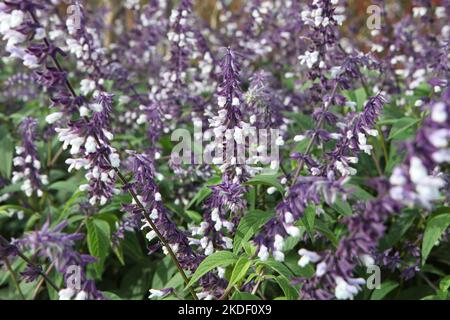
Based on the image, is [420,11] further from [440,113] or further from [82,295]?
[82,295]

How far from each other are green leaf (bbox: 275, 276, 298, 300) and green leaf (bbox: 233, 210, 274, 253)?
0.35m

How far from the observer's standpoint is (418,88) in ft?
23.1

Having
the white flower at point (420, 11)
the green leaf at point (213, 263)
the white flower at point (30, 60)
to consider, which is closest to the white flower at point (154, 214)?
the green leaf at point (213, 263)

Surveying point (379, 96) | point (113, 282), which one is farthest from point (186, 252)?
point (113, 282)

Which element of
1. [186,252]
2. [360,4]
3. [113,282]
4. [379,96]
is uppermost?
[360,4]

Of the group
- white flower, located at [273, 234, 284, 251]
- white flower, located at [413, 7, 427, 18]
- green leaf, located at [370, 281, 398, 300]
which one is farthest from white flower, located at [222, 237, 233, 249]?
white flower, located at [413, 7, 427, 18]

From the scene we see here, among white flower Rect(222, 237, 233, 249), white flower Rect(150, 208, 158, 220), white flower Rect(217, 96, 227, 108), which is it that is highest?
white flower Rect(217, 96, 227, 108)

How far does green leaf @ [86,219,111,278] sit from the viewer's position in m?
5.05

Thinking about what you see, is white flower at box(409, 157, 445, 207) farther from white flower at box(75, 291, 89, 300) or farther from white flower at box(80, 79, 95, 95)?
white flower at box(80, 79, 95, 95)

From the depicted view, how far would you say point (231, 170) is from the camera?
443cm

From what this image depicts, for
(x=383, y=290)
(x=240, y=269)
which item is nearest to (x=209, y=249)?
(x=240, y=269)

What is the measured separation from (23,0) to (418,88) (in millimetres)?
5230

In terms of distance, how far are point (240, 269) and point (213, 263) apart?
7.2 inches
